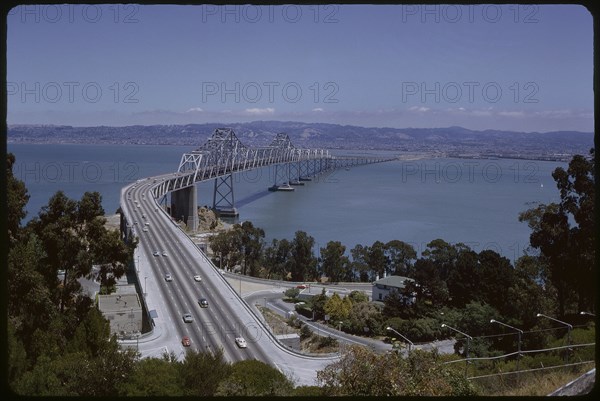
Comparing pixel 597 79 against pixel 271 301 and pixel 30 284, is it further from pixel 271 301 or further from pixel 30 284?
pixel 271 301

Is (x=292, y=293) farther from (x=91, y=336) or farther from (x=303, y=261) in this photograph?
(x=91, y=336)

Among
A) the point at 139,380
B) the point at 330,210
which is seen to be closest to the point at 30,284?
the point at 139,380

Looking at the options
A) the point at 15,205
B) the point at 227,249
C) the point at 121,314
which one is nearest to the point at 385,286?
the point at 121,314

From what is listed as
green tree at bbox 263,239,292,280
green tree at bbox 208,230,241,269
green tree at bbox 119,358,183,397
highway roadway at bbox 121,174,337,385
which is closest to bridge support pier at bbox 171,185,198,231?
green tree at bbox 208,230,241,269

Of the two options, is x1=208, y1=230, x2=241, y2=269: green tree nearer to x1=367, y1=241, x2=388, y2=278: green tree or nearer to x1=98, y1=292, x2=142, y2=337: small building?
x1=367, y1=241, x2=388, y2=278: green tree

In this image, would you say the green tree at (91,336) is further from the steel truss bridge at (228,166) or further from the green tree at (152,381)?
the steel truss bridge at (228,166)
